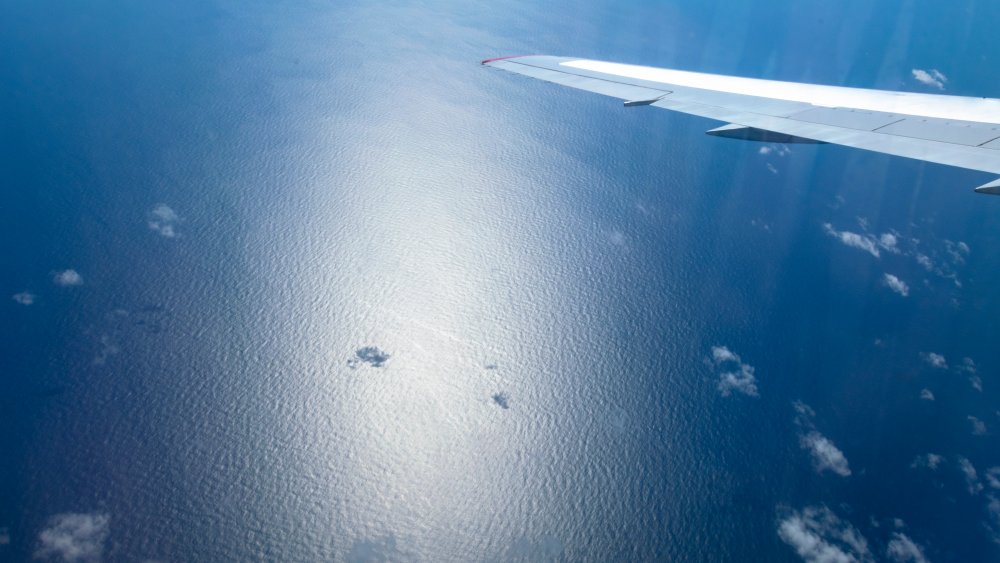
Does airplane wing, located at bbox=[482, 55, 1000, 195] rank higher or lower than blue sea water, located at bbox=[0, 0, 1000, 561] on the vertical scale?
higher

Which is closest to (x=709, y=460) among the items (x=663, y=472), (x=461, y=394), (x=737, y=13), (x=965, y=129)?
(x=663, y=472)

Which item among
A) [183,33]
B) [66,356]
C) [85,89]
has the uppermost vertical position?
[183,33]

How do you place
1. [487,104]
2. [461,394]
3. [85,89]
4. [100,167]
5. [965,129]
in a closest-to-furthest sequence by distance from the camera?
[965,129] → [461,394] → [100,167] → [85,89] → [487,104]

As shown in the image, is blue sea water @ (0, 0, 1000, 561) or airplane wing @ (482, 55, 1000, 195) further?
blue sea water @ (0, 0, 1000, 561)

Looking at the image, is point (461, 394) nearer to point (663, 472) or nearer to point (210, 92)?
point (663, 472)

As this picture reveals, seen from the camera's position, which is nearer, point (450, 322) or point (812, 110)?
point (812, 110)
